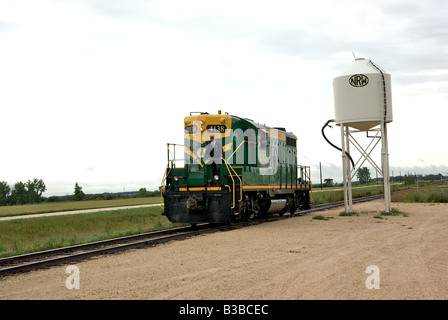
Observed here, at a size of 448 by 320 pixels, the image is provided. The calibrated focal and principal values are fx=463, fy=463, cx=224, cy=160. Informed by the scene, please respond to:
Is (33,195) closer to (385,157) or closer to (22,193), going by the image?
(22,193)

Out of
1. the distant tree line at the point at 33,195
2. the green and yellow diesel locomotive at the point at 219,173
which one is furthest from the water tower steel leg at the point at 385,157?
the distant tree line at the point at 33,195

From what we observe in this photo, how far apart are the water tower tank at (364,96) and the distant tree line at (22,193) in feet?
266

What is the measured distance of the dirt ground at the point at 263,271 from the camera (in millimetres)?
7148

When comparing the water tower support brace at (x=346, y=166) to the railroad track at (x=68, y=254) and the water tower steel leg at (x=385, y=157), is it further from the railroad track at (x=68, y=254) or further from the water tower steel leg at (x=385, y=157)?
the railroad track at (x=68, y=254)

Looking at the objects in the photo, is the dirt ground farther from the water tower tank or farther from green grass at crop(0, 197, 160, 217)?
green grass at crop(0, 197, 160, 217)

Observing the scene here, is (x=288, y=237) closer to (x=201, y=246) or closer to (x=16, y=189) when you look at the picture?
(x=201, y=246)

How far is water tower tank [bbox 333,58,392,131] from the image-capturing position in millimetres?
23047

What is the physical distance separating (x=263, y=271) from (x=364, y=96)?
16.6m

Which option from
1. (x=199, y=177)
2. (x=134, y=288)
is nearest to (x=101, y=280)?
(x=134, y=288)

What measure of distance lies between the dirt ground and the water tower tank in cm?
1028

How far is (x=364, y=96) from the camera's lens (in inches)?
910

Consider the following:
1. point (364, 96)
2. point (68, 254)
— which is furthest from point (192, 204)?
point (364, 96)
